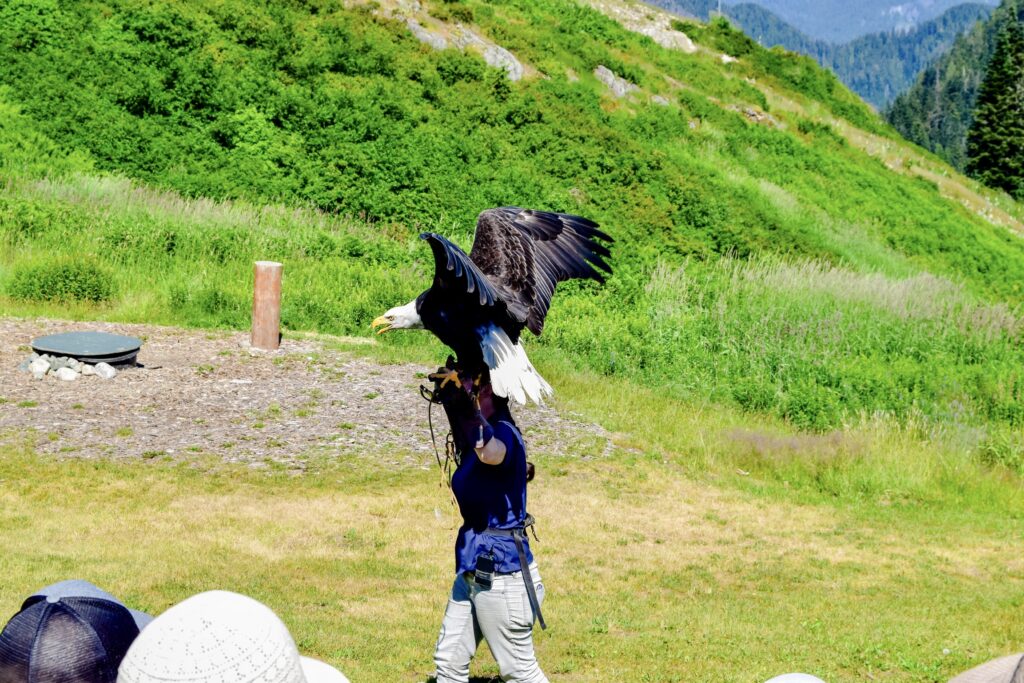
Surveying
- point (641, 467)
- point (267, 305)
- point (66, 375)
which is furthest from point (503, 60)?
point (641, 467)

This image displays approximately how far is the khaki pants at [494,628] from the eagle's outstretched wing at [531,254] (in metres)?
1.13

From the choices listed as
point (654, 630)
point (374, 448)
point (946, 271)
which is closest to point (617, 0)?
point (946, 271)

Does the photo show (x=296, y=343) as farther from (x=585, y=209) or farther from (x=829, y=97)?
(x=829, y=97)

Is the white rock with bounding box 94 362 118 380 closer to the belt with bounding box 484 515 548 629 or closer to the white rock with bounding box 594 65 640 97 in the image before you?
the belt with bounding box 484 515 548 629

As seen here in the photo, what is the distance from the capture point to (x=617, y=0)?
148ft

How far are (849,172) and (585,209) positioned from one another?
545 inches

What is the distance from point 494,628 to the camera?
4.52 metres

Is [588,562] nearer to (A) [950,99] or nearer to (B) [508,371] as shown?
A: (B) [508,371]

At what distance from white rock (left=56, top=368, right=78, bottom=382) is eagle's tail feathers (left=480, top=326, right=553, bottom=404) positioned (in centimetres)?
885

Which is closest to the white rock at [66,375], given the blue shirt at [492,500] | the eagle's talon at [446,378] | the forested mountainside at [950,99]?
the blue shirt at [492,500]

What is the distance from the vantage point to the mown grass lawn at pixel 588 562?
6.73m

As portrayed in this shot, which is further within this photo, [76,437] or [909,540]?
[76,437]

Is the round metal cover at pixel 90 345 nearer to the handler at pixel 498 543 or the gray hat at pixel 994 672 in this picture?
the handler at pixel 498 543

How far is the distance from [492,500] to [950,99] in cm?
16378
